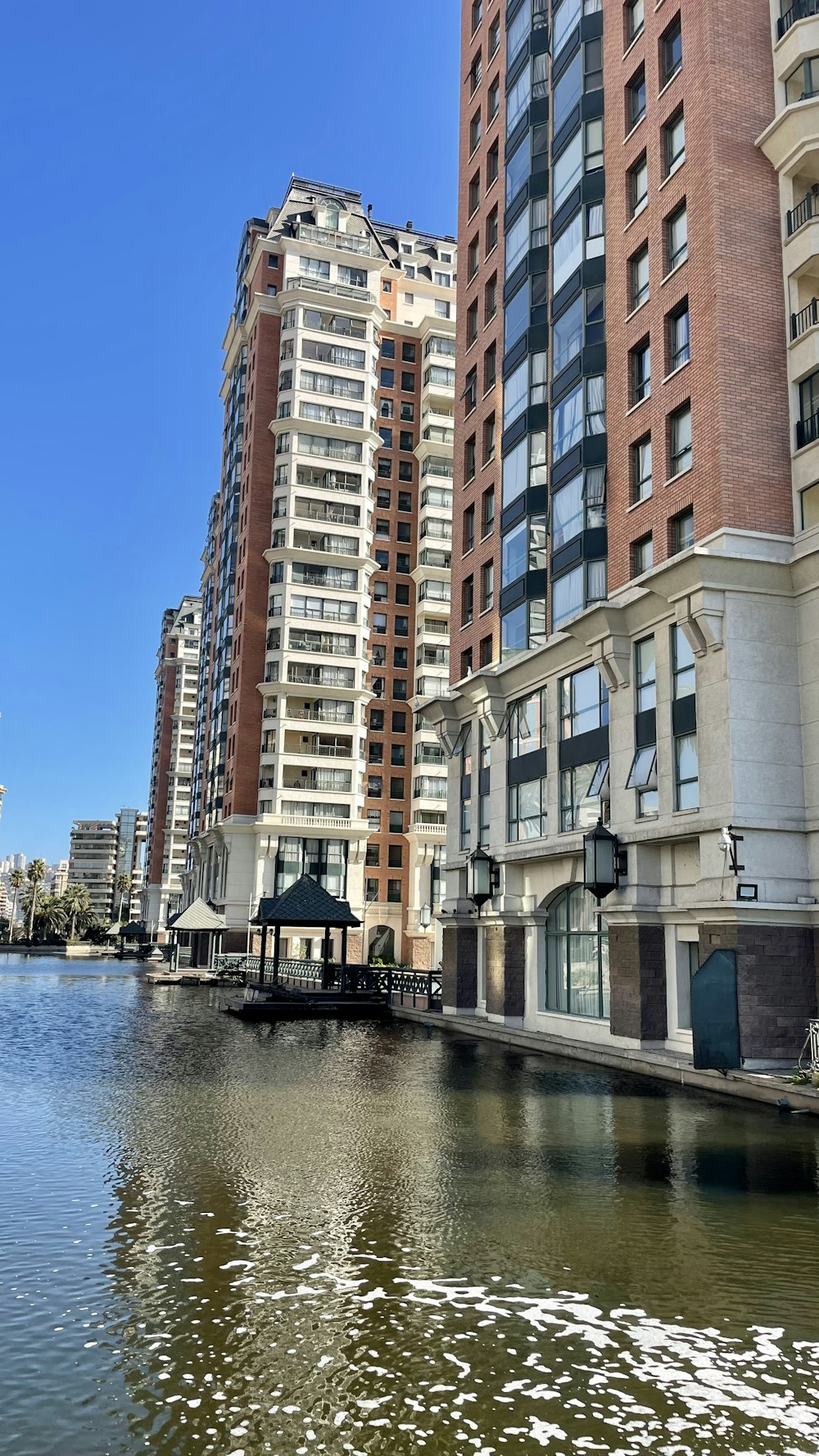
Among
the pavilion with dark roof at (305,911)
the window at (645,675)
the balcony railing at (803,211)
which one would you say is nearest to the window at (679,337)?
the balcony railing at (803,211)

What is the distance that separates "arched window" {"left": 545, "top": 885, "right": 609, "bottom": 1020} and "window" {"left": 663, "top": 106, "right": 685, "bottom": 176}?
19.0 meters

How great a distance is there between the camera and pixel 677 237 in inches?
1057

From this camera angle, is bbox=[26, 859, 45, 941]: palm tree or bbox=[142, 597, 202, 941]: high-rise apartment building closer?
bbox=[142, 597, 202, 941]: high-rise apartment building

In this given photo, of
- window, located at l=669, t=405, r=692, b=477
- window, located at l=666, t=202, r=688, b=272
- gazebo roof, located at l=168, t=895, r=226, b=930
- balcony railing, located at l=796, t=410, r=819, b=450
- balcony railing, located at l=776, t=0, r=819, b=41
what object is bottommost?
gazebo roof, located at l=168, t=895, r=226, b=930

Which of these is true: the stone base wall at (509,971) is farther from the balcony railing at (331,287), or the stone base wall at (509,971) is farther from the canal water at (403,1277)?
the balcony railing at (331,287)

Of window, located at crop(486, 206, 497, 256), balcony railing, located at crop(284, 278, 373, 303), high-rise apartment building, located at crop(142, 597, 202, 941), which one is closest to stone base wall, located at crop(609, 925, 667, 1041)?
window, located at crop(486, 206, 497, 256)

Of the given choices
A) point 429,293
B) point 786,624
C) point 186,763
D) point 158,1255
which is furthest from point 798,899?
point 186,763

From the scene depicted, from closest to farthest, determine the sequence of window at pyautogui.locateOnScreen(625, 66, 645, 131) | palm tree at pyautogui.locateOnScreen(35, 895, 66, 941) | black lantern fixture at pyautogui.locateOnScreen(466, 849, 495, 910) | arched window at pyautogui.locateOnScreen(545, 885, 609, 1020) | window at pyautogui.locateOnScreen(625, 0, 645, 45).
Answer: arched window at pyautogui.locateOnScreen(545, 885, 609, 1020), window at pyautogui.locateOnScreen(625, 66, 645, 131), window at pyautogui.locateOnScreen(625, 0, 645, 45), black lantern fixture at pyautogui.locateOnScreen(466, 849, 495, 910), palm tree at pyautogui.locateOnScreen(35, 895, 66, 941)

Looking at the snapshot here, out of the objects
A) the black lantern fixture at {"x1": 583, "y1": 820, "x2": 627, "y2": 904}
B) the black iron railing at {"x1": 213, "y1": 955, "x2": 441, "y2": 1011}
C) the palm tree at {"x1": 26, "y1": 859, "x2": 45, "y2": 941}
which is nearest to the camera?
the black lantern fixture at {"x1": 583, "y1": 820, "x2": 627, "y2": 904}

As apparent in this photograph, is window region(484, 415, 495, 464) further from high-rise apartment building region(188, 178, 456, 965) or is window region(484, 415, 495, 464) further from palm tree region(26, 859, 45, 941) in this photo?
palm tree region(26, 859, 45, 941)

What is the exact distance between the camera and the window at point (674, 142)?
26828 millimetres

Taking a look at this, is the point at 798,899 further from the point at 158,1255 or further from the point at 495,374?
the point at 495,374

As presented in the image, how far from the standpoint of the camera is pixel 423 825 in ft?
265

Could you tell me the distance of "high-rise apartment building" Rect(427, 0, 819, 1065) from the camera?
22.5 m
